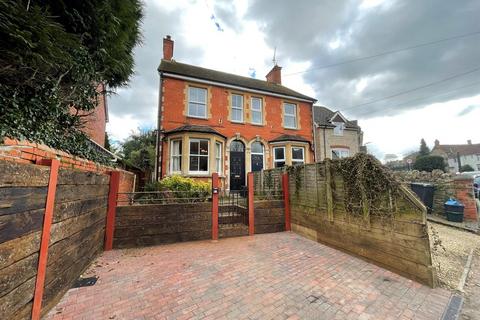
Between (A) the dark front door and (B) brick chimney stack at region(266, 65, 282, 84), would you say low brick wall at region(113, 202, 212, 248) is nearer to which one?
(A) the dark front door

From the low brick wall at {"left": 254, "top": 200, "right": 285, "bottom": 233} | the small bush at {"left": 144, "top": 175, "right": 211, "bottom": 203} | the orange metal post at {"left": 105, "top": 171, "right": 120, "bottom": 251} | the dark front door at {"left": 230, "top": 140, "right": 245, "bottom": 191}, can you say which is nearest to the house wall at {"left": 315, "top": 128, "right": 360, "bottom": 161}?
the dark front door at {"left": 230, "top": 140, "right": 245, "bottom": 191}

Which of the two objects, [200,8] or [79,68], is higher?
[200,8]

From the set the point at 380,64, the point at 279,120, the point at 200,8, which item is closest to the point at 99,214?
the point at 200,8

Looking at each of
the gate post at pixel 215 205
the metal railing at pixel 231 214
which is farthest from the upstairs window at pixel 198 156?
the gate post at pixel 215 205

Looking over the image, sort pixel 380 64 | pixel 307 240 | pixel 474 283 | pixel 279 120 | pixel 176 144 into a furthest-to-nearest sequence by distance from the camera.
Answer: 1. pixel 279 120
2. pixel 380 64
3. pixel 176 144
4. pixel 307 240
5. pixel 474 283

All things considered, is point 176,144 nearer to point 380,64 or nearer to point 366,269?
point 366,269

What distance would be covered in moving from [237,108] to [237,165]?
3479mm

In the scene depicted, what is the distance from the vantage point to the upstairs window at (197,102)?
10.8m

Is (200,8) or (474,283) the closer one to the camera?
(474,283)

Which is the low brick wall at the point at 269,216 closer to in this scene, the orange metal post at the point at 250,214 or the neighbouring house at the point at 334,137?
the orange metal post at the point at 250,214

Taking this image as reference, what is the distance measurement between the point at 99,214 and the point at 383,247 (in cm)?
566

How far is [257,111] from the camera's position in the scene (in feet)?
40.6

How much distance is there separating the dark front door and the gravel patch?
26.5 feet

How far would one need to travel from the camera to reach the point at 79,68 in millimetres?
3584
